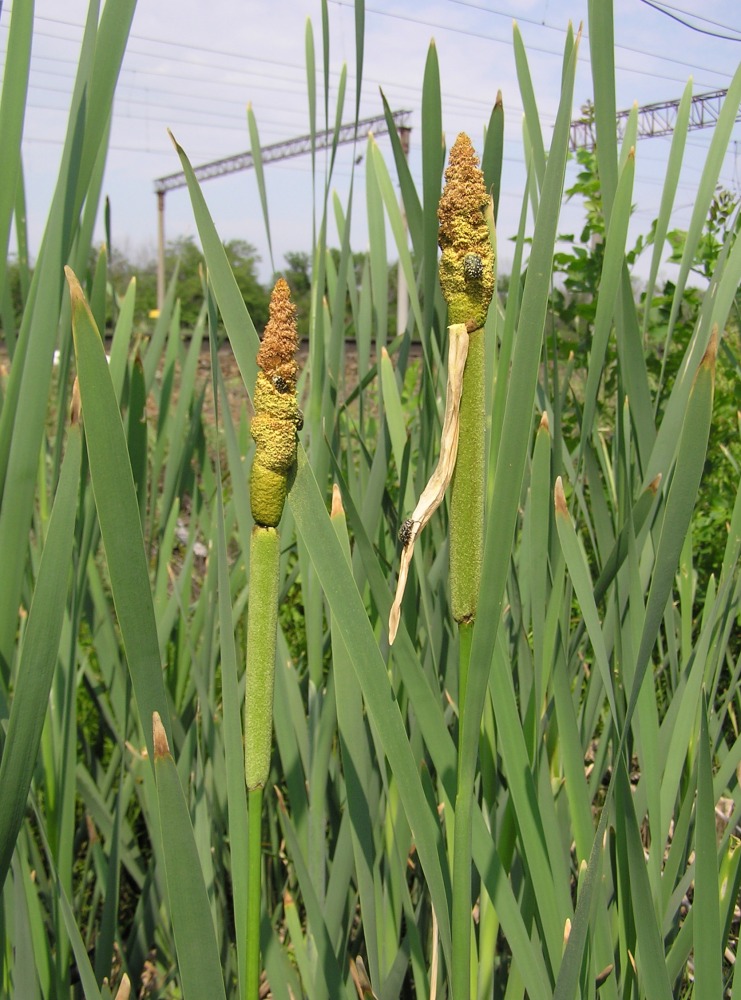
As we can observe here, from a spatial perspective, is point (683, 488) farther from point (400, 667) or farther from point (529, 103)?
point (529, 103)

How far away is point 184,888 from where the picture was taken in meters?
0.25

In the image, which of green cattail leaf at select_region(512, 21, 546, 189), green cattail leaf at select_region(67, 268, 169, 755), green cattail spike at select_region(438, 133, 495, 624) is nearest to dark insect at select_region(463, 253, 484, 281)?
green cattail spike at select_region(438, 133, 495, 624)

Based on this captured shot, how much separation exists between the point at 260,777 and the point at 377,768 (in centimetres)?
25

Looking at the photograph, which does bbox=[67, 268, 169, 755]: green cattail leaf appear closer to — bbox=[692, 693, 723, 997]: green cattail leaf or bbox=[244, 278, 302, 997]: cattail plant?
bbox=[244, 278, 302, 997]: cattail plant

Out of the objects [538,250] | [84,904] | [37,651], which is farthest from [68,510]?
[84,904]

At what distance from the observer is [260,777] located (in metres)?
0.27

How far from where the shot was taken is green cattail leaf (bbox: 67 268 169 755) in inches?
8.7

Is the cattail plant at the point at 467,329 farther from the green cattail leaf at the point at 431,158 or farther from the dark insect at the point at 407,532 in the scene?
the green cattail leaf at the point at 431,158

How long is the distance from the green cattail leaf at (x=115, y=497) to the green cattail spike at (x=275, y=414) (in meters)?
0.03

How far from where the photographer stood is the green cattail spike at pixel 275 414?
244mm

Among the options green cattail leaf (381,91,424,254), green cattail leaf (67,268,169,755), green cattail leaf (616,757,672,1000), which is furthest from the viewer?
green cattail leaf (381,91,424,254)

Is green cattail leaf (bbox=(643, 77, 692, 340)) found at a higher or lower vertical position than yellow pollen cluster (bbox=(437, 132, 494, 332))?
higher

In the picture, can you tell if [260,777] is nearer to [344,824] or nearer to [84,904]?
[344,824]

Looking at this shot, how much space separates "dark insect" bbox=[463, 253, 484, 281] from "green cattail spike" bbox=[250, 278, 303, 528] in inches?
2.0
